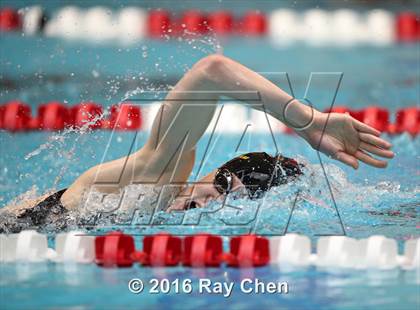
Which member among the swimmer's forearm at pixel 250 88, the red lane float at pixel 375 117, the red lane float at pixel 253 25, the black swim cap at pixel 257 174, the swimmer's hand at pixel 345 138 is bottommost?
the red lane float at pixel 375 117

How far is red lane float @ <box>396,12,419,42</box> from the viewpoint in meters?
6.81

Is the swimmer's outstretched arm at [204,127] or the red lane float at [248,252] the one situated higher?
the swimmer's outstretched arm at [204,127]

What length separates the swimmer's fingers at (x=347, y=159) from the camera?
2.86m

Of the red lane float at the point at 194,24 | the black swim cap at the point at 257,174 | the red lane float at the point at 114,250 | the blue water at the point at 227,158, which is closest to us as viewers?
the blue water at the point at 227,158

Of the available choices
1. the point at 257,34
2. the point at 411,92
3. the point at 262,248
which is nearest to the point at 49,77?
the point at 257,34

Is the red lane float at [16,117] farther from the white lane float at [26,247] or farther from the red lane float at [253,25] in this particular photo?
the white lane float at [26,247]

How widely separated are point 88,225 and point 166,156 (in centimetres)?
36

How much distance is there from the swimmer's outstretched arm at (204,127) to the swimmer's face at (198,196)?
53 millimetres

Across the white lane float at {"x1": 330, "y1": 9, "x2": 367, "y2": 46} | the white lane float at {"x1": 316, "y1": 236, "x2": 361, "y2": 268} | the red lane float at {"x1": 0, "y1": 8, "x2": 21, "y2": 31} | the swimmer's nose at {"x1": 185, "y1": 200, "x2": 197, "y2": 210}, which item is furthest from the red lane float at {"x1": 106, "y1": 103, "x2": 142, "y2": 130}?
the white lane float at {"x1": 316, "y1": 236, "x2": 361, "y2": 268}

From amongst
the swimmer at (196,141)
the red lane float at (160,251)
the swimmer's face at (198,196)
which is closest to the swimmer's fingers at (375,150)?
the swimmer at (196,141)

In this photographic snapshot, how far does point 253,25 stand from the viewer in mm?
6945

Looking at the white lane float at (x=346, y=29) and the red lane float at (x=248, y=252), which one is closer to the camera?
the red lane float at (x=248, y=252)

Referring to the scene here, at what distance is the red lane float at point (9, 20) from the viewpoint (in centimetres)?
698

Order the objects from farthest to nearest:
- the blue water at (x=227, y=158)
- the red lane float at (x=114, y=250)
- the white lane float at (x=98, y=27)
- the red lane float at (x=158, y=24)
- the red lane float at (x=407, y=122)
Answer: the white lane float at (x=98, y=27) < the red lane float at (x=158, y=24) < the red lane float at (x=407, y=122) < the red lane float at (x=114, y=250) < the blue water at (x=227, y=158)
